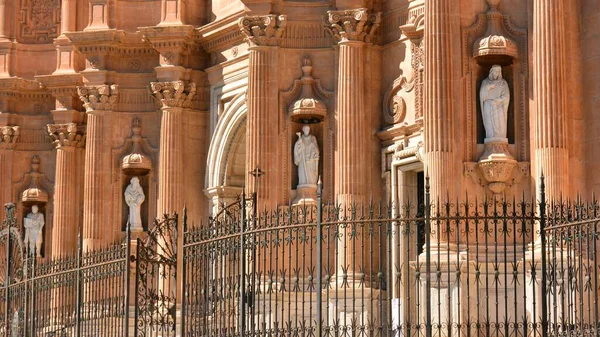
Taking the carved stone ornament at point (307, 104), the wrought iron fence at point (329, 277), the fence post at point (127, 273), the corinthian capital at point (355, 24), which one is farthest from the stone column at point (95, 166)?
the fence post at point (127, 273)

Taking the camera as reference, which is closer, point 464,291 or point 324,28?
point 464,291

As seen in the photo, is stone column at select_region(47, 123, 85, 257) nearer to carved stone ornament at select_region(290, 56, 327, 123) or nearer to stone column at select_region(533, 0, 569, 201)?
carved stone ornament at select_region(290, 56, 327, 123)

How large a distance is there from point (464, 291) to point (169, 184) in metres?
12.0

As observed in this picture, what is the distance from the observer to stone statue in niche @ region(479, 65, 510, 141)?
26859 millimetres

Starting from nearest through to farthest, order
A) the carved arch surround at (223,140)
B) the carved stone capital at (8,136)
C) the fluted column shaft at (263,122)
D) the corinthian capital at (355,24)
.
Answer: the corinthian capital at (355,24) < the fluted column shaft at (263,122) < the carved arch surround at (223,140) < the carved stone capital at (8,136)

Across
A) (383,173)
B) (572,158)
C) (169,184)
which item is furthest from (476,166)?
(169,184)

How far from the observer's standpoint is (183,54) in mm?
36219

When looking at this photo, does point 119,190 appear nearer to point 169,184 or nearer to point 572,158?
point 169,184

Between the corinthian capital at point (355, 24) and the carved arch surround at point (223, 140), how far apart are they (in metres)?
4.31

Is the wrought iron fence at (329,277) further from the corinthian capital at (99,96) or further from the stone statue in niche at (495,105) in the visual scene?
the corinthian capital at (99,96)

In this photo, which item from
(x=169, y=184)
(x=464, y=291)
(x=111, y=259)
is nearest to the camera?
(x=111, y=259)

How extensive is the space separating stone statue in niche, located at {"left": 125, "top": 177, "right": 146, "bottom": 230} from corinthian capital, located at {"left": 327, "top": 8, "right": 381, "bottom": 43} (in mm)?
8943

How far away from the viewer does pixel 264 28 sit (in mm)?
32312

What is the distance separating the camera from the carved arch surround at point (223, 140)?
3491cm
